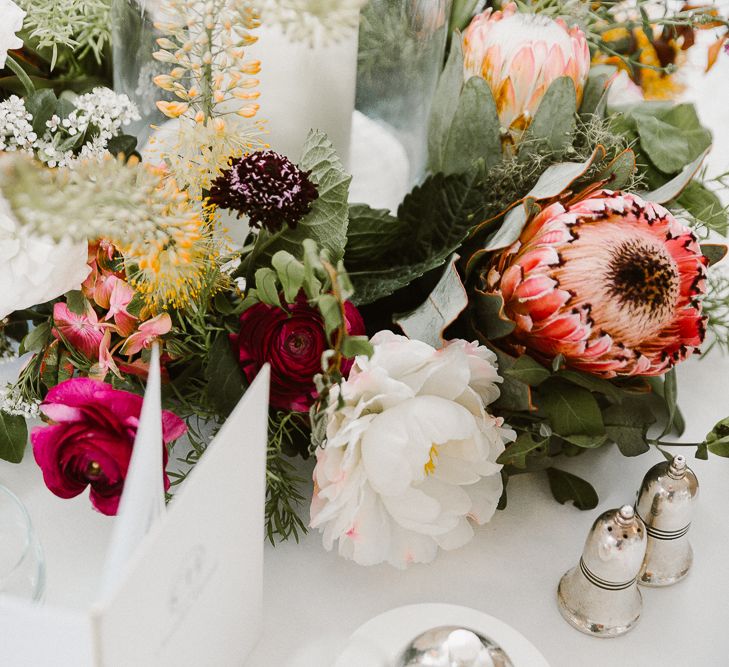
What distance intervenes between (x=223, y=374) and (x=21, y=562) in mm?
137

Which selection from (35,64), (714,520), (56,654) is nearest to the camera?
A: (56,654)

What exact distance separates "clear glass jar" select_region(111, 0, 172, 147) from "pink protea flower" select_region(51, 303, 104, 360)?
19 cm

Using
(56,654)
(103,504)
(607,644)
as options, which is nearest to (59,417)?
(103,504)

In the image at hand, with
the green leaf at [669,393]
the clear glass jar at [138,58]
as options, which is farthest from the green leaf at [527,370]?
the clear glass jar at [138,58]

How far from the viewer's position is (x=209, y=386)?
45 cm

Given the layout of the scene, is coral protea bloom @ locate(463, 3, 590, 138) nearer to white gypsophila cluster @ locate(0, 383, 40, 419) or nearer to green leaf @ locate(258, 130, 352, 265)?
green leaf @ locate(258, 130, 352, 265)

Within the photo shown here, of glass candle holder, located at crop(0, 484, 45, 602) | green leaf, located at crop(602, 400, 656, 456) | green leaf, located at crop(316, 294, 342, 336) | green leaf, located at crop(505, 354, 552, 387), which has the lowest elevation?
glass candle holder, located at crop(0, 484, 45, 602)

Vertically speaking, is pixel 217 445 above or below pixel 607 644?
above

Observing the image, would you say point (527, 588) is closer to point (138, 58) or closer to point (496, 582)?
point (496, 582)

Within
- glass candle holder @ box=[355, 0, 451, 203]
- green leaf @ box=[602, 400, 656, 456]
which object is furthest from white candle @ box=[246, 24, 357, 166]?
green leaf @ box=[602, 400, 656, 456]

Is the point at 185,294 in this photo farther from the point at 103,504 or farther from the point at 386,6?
the point at 386,6

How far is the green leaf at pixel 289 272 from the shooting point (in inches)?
15.0

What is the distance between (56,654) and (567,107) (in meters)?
0.44

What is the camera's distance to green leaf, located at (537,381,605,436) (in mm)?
483
